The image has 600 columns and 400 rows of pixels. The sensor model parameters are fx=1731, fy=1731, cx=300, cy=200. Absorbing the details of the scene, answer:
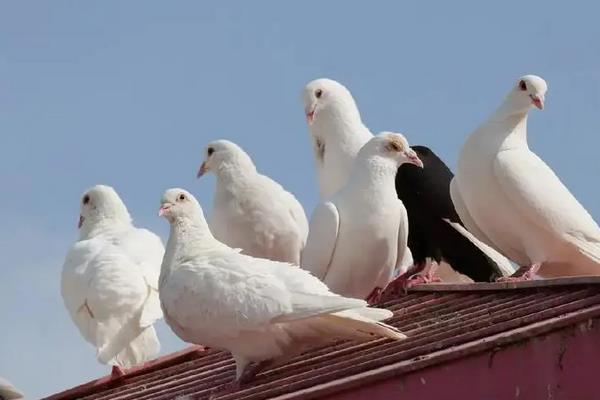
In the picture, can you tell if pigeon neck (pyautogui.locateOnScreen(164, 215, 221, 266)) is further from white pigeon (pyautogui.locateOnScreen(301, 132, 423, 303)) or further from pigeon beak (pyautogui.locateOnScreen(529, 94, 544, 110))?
pigeon beak (pyautogui.locateOnScreen(529, 94, 544, 110))

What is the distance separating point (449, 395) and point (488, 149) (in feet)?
16.8

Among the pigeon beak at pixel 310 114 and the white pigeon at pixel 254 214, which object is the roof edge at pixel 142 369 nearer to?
the white pigeon at pixel 254 214

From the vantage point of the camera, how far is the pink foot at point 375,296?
44.1 feet

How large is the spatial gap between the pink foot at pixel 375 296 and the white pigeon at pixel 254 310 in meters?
2.02

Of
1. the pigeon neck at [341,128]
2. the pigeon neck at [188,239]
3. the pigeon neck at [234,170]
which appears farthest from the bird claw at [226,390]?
the pigeon neck at [341,128]

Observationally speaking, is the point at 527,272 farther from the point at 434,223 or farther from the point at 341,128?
the point at 341,128

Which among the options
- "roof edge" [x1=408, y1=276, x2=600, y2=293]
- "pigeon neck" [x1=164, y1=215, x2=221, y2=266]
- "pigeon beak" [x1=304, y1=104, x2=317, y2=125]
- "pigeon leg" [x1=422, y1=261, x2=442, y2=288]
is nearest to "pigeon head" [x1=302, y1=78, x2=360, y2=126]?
"pigeon beak" [x1=304, y1=104, x2=317, y2=125]

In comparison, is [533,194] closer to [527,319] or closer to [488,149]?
[488,149]

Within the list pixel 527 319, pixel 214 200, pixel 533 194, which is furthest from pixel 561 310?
pixel 214 200

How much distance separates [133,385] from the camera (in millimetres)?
13828

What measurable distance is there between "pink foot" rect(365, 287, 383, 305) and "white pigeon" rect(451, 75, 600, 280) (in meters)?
1.00

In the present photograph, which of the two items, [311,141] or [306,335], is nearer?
[306,335]

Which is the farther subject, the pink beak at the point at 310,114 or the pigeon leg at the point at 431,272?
the pink beak at the point at 310,114

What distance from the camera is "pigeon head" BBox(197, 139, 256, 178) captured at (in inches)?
608
